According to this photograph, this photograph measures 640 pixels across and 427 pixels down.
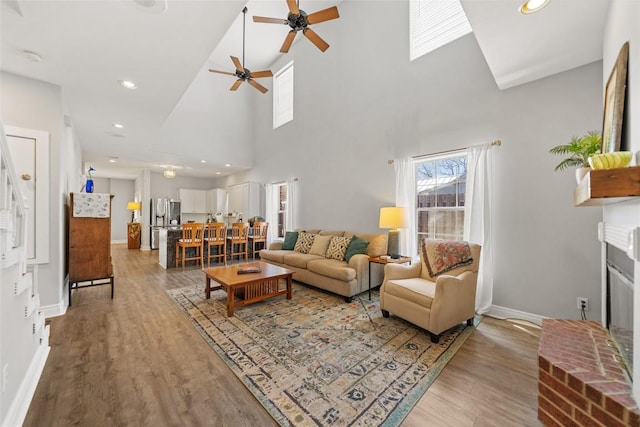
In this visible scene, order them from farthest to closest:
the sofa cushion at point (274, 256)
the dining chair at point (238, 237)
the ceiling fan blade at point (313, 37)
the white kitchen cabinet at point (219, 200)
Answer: the white kitchen cabinet at point (219, 200)
the dining chair at point (238, 237)
the sofa cushion at point (274, 256)
the ceiling fan blade at point (313, 37)

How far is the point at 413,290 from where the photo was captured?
8.47ft

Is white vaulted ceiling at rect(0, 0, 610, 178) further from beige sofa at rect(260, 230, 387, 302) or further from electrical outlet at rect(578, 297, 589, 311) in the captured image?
beige sofa at rect(260, 230, 387, 302)

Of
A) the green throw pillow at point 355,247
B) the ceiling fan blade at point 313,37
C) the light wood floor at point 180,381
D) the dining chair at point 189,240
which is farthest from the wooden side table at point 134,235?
the ceiling fan blade at point 313,37

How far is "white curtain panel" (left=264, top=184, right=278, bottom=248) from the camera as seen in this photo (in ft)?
23.3

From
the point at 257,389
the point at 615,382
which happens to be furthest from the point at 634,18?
the point at 257,389

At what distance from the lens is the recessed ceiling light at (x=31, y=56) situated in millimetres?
2379

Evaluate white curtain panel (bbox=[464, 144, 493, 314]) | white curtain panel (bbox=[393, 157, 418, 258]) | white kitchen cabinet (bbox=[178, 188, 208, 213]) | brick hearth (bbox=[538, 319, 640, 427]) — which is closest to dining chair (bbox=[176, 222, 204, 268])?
white kitchen cabinet (bbox=[178, 188, 208, 213])

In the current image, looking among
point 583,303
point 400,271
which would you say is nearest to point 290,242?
point 400,271

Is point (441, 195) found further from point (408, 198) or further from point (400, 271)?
point (400, 271)

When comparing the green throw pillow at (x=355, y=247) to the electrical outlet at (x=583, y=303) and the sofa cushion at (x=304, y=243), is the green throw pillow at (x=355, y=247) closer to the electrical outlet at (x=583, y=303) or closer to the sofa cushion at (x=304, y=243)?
the sofa cushion at (x=304, y=243)

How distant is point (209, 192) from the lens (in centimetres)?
961

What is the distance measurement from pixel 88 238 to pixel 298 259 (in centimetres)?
295

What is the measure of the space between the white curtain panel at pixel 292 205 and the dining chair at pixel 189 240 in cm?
201

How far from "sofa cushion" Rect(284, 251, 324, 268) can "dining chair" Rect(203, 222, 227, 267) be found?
2347mm
